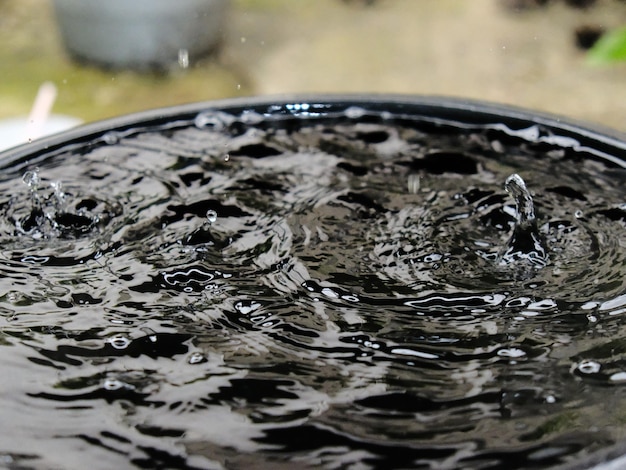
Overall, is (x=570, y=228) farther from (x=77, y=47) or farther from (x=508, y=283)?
(x=77, y=47)

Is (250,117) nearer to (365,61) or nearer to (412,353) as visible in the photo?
(412,353)

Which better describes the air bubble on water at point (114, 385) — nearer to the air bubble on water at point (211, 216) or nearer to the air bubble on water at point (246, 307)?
the air bubble on water at point (246, 307)

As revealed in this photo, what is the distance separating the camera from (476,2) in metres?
5.48

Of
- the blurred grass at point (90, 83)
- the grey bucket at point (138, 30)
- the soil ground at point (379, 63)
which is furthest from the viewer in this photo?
the grey bucket at point (138, 30)

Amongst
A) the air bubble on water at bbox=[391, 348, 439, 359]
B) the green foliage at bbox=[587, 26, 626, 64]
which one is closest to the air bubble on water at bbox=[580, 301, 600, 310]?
the air bubble on water at bbox=[391, 348, 439, 359]

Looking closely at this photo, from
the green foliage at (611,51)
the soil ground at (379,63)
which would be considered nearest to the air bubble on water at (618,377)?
the green foliage at (611,51)

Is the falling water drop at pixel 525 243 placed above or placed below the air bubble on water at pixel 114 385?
above

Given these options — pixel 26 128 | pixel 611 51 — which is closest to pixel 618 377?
pixel 26 128

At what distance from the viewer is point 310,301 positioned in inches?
41.8

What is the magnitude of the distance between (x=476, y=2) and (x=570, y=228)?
182 inches

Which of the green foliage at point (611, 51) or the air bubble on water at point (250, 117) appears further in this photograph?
the green foliage at point (611, 51)

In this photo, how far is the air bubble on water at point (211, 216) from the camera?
131 cm

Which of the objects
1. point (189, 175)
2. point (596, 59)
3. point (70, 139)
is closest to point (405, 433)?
point (189, 175)

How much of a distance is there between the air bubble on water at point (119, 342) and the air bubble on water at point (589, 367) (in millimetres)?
562
